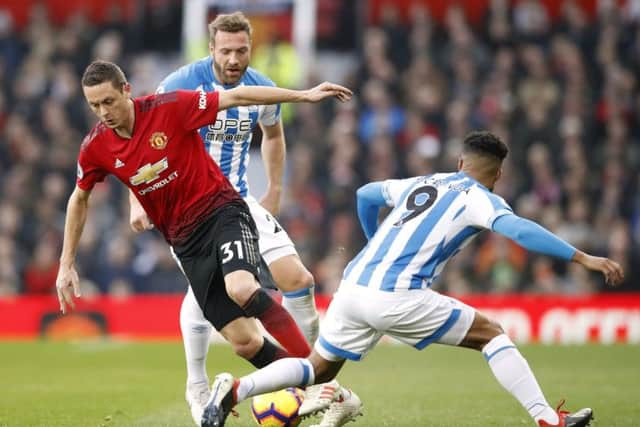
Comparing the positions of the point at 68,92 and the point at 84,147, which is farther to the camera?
the point at 68,92

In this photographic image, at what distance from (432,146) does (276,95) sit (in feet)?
34.0

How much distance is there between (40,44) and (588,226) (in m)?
→ 9.94

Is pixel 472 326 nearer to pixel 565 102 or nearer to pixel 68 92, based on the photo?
pixel 565 102

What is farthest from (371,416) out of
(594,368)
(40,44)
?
(40,44)

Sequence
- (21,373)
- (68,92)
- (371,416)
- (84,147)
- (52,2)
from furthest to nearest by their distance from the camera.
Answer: (52,2), (68,92), (21,373), (371,416), (84,147)

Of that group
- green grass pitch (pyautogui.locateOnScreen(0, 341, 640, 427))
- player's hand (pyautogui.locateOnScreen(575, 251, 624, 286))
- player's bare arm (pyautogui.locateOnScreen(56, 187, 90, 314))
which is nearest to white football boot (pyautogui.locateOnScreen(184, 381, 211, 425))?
green grass pitch (pyautogui.locateOnScreen(0, 341, 640, 427))

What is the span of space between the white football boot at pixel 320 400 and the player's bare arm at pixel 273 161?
1816 mm

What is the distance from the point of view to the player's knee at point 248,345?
22.5 feet

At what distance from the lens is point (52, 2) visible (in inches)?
885

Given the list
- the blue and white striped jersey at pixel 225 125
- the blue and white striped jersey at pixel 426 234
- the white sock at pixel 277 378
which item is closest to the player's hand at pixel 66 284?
the white sock at pixel 277 378

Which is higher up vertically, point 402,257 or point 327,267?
point 402,257

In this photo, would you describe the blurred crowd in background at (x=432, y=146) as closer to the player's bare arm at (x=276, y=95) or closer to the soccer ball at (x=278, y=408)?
the soccer ball at (x=278, y=408)

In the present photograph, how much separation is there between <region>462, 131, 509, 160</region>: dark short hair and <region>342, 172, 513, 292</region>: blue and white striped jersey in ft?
0.60

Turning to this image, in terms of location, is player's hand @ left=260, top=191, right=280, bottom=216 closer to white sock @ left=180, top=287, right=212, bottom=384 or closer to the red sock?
white sock @ left=180, top=287, right=212, bottom=384
